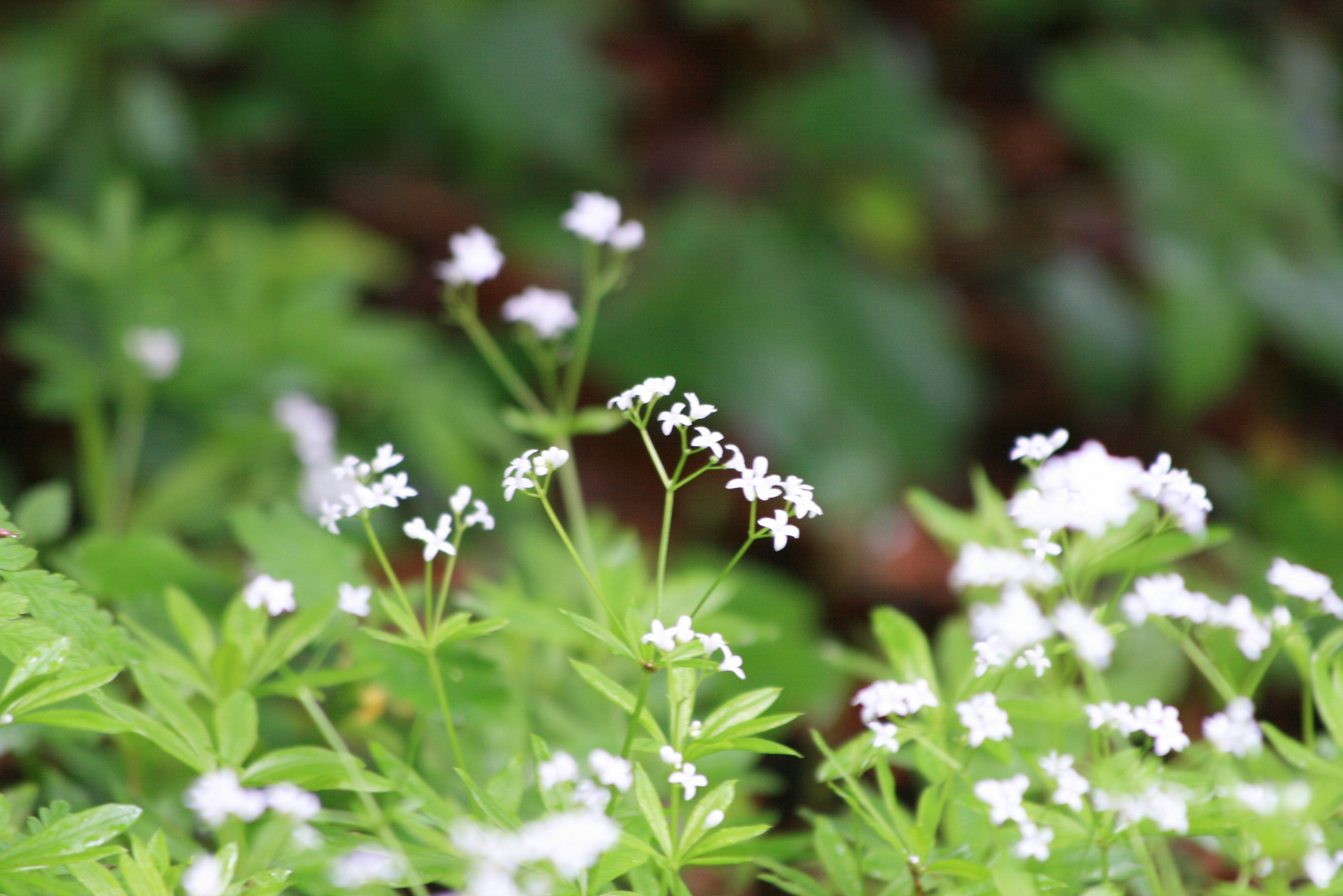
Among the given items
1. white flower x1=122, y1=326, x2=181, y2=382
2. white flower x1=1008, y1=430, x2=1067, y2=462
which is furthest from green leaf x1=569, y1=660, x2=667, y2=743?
white flower x1=122, y1=326, x2=181, y2=382

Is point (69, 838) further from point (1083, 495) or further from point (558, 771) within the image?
point (1083, 495)

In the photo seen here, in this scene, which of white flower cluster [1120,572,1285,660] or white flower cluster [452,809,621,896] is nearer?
white flower cluster [452,809,621,896]

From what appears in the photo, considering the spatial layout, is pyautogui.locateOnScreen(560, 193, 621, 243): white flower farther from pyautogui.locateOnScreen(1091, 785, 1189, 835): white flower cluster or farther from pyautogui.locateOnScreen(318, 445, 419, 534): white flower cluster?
pyautogui.locateOnScreen(1091, 785, 1189, 835): white flower cluster

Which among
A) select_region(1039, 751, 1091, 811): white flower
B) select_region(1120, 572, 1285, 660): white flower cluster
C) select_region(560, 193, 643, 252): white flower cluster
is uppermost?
select_region(560, 193, 643, 252): white flower cluster

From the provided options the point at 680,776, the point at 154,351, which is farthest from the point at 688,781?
the point at 154,351

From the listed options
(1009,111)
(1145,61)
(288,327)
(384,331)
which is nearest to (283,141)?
(384,331)

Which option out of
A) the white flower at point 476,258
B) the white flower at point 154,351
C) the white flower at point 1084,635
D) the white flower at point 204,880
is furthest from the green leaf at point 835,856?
the white flower at point 154,351

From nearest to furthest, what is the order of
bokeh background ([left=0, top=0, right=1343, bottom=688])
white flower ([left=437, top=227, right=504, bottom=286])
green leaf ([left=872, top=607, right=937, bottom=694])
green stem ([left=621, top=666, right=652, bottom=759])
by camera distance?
1. green stem ([left=621, top=666, right=652, bottom=759])
2. green leaf ([left=872, top=607, right=937, bottom=694])
3. white flower ([left=437, top=227, right=504, bottom=286])
4. bokeh background ([left=0, top=0, right=1343, bottom=688])
